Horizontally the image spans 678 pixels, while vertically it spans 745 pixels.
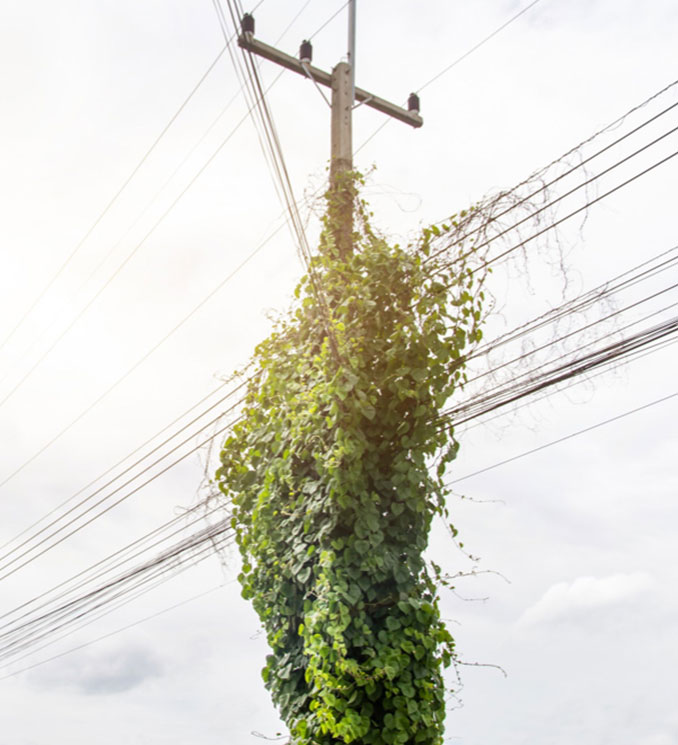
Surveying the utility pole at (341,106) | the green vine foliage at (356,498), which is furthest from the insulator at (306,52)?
the green vine foliage at (356,498)

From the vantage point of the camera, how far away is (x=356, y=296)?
19.4ft

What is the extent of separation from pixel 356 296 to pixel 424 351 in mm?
643

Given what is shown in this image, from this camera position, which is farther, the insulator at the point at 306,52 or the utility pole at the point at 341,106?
the insulator at the point at 306,52

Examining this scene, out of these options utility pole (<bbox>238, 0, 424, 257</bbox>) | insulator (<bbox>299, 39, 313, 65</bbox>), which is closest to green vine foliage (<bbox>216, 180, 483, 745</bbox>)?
utility pole (<bbox>238, 0, 424, 257</bbox>)

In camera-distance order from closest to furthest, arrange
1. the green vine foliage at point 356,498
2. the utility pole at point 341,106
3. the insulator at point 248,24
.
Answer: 1. the green vine foliage at point 356,498
2. the utility pole at point 341,106
3. the insulator at point 248,24

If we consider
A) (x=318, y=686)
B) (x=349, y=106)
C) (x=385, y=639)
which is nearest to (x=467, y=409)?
(x=385, y=639)

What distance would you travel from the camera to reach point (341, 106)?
23.8 ft

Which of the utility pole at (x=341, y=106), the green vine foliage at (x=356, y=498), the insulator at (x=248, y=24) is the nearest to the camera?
the green vine foliage at (x=356, y=498)

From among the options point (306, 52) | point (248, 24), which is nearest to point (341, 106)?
point (306, 52)

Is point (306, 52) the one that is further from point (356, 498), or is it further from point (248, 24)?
point (356, 498)

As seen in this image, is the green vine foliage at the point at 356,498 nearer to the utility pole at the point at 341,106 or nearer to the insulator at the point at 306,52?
the utility pole at the point at 341,106

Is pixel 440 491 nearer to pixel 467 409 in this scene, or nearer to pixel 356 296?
pixel 467 409

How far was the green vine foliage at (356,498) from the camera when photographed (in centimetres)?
520

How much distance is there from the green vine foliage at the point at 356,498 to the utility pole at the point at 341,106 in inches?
14.3
